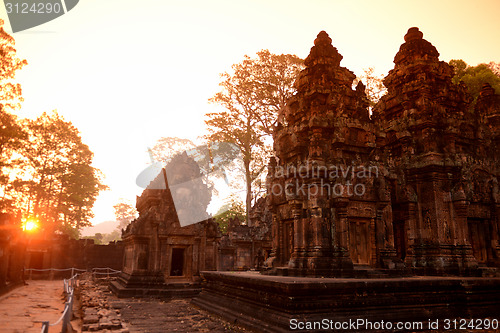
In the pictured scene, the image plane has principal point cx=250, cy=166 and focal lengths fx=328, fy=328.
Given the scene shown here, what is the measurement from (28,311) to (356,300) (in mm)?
10705

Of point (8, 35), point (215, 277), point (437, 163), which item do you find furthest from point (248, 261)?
point (8, 35)

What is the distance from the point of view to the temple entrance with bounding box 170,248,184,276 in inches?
577

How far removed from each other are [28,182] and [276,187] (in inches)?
1131

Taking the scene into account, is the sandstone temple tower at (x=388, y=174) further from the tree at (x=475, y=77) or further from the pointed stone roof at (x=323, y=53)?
the tree at (x=475, y=77)

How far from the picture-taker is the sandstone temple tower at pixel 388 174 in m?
8.73

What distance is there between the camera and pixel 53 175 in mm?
31625

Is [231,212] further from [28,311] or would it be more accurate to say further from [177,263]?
[28,311]

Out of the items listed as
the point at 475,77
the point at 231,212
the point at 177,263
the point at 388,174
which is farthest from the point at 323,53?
the point at 231,212

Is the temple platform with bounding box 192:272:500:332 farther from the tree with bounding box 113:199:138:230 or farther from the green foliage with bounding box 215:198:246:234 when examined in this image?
the tree with bounding box 113:199:138:230

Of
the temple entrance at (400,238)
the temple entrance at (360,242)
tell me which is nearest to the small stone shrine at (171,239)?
the temple entrance at (360,242)

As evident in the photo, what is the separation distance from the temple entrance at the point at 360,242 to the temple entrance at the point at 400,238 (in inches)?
114

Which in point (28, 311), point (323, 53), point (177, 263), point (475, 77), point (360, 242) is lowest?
point (28, 311)

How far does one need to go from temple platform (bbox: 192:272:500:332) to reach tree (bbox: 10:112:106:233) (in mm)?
29116

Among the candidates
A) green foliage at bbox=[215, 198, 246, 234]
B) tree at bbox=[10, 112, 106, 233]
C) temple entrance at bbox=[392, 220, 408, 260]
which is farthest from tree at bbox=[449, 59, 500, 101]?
tree at bbox=[10, 112, 106, 233]
